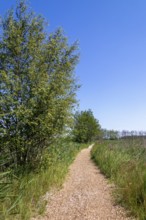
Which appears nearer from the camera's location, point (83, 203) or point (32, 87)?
point (83, 203)

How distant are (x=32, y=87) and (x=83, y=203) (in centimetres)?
452

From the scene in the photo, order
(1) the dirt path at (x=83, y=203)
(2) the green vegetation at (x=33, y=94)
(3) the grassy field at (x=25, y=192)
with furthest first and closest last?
(2) the green vegetation at (x=33, y=94)
(1) the dirt path at (x=83, y=203)
(3) the grassy field at (x=25, y=192)

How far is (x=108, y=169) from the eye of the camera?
9.59 m

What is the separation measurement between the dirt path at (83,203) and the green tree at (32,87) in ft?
6.69

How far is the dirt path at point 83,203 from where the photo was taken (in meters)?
5.18

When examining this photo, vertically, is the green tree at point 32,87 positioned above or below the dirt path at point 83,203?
above

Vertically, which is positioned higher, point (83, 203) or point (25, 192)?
point (25, 192)

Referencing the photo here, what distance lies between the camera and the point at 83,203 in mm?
5984

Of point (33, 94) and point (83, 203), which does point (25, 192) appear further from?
point (33, 94)

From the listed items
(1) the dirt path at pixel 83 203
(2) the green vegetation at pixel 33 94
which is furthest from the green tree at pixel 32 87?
(1) the dirt path at pixel 83 203

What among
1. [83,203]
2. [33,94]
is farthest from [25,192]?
[33,94]

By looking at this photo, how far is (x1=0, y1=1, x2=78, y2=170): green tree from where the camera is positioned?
340 inches

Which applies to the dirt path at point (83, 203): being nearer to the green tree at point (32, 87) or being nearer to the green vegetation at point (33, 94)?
the green vegetation at point (33, 94)

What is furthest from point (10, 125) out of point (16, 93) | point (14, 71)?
point (14, 71)
